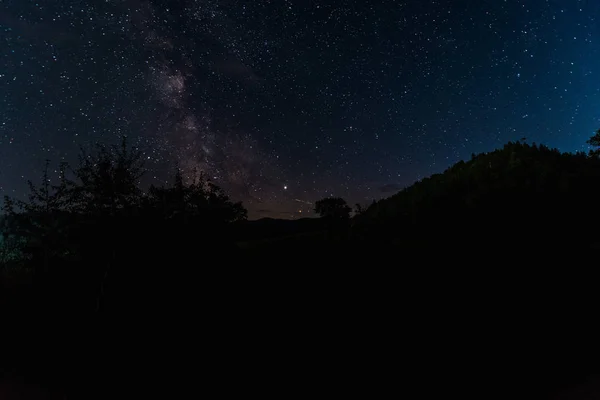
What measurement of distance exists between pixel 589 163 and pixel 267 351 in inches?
510

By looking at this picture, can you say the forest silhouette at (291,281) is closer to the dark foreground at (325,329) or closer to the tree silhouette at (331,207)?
the dark foreground at (325,329)

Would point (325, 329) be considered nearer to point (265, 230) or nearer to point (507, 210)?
point (507, 210)

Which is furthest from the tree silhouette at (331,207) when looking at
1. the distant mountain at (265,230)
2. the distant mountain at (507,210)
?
the distant mountain at (507,210)

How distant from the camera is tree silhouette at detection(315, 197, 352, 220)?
43875 millimetres

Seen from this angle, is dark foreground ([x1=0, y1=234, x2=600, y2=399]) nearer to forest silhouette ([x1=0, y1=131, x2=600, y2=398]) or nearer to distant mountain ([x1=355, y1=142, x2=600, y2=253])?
forest silhouette ([x1=0, y1=131, x2=600, y2=398])

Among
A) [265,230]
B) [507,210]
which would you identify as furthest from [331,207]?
[507,210]

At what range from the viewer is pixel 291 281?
301 inches

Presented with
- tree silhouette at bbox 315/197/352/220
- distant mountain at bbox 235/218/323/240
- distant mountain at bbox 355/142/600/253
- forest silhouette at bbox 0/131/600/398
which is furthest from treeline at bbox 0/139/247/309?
tree silhouette at bbox 315/197/352/220

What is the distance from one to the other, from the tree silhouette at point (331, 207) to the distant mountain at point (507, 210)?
33359 mm

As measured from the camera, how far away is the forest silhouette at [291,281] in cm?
602

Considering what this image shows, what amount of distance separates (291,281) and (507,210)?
626 cm

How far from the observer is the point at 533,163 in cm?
1019

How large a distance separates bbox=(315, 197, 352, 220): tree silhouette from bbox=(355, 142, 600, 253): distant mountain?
33.4m

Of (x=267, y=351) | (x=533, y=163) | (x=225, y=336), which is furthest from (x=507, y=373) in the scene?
(x=533, y=163)
